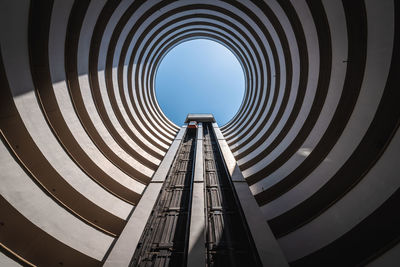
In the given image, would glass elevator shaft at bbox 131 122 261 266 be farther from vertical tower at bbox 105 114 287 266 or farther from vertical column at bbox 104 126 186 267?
vertical column at bbox 104 126 186 267

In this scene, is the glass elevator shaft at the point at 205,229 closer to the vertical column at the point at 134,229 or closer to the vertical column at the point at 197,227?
the vertical column at the point at 197,227

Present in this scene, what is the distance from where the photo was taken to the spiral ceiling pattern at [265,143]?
4.49m

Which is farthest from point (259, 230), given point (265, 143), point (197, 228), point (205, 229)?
point (265, 143)

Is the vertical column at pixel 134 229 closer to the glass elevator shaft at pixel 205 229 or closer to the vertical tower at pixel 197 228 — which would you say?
the vertical tower at pixel 197 228

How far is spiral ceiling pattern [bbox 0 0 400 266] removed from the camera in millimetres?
4488

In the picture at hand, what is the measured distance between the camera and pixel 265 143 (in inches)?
441

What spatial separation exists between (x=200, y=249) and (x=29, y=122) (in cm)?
721

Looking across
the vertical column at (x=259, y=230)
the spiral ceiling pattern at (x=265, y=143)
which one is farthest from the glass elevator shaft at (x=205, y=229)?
the spiral ceiling pattern at (x=265, y=143)

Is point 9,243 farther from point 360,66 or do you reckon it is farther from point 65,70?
point 360,66

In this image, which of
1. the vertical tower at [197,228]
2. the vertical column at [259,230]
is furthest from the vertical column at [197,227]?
the vertical column at [259,230]

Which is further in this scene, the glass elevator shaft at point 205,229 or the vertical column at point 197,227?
the glass elevator shaft at point 205,229

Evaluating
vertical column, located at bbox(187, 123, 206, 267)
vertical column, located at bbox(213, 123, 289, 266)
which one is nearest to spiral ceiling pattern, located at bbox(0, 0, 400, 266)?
vertical column, located at bbox(213, 123, 289, 266)

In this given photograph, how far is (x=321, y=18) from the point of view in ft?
19.4

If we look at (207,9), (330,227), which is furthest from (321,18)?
(207,9)
